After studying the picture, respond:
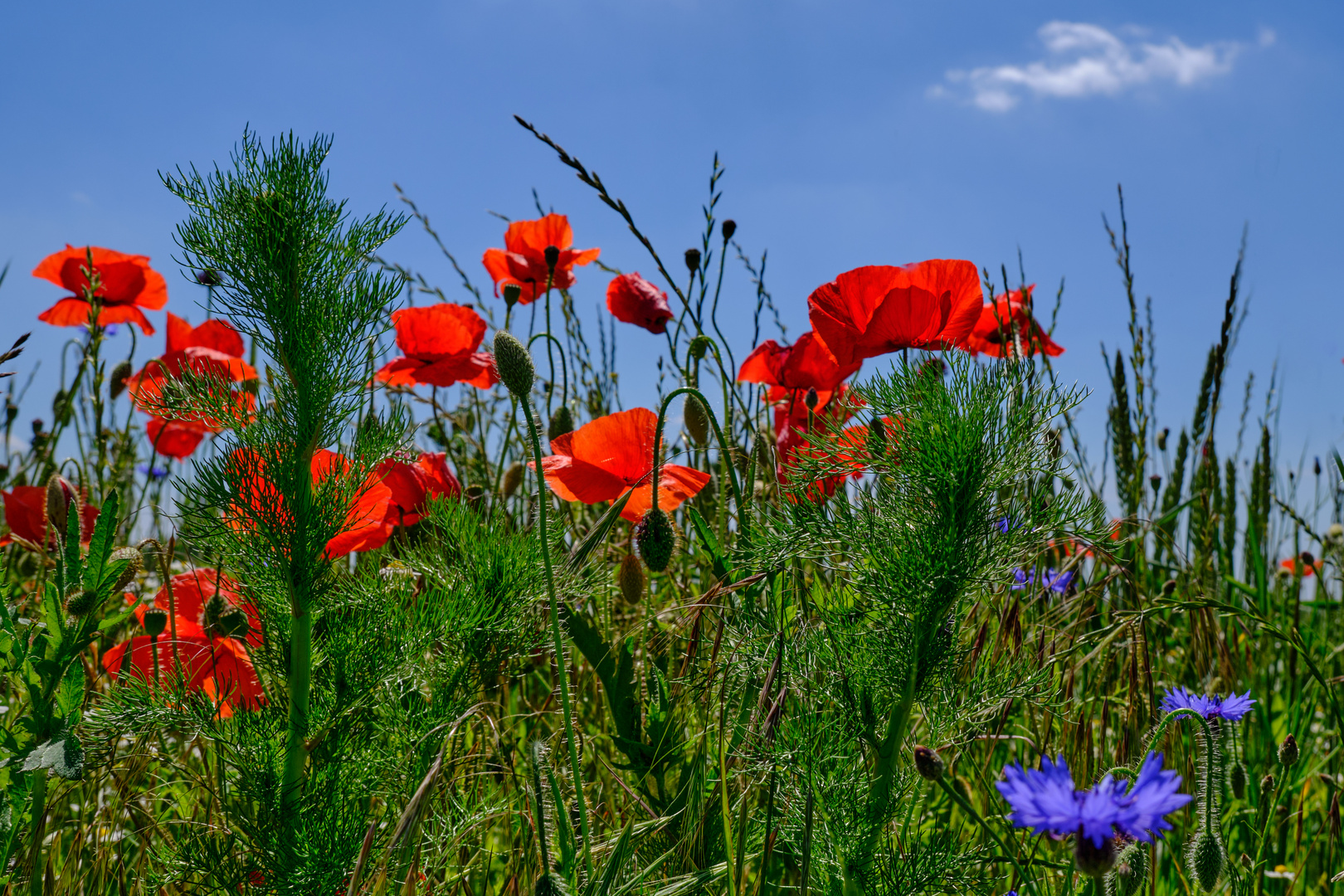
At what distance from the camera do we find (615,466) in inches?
54.2

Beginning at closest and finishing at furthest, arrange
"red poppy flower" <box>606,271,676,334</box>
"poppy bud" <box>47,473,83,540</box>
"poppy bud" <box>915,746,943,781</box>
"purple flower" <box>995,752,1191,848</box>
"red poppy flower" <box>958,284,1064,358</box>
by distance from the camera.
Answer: "purple flower" <box>995,752,1191,848</box>, "poppy bud" <box>915,746,943,781</box>, "poppy bud" <box>47,473,83,540</box>, "red poppy flower" <box>958,284,1064,358</box>, "red poppy flower" <box>606,271,676,334</box>

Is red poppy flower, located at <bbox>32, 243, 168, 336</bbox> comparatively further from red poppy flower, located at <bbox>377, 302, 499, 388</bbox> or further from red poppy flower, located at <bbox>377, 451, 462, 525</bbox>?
red poppy flower, located at <bbox>377, 451, 462, 525</bbox>

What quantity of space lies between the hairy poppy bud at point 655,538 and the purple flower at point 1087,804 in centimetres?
56

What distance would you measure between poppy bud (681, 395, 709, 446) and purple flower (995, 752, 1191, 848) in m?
0.96

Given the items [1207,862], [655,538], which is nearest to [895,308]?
[655,538]

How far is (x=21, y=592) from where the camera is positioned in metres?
2.20

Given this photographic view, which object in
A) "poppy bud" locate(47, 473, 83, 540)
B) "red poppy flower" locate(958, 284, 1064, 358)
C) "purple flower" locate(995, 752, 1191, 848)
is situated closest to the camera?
"purple flower" locate(995, 752, 1191, 848)

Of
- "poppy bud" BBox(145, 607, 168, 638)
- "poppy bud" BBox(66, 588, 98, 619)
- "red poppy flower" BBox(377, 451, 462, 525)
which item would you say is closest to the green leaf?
"poppy bud" BBox(66, 588, 98, 619)

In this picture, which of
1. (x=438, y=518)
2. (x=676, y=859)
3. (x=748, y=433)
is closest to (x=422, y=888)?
(x=676, y=859)

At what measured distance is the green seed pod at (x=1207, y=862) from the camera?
0.89 metres

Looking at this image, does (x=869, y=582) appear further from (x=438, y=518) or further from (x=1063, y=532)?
(x=438, y=518)

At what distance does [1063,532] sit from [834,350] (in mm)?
435

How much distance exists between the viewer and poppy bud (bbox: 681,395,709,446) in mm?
1577

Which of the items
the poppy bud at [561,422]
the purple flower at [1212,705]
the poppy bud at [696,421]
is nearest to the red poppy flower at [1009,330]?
the poppy bud at [696,421]
